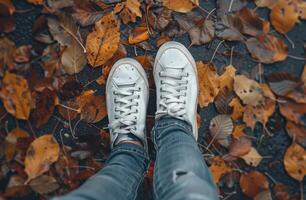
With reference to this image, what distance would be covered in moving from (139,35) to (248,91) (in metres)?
0.37

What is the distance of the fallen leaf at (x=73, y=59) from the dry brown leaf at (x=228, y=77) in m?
0.41

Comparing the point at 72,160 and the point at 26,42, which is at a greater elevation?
the point at 26,42

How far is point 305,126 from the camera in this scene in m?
1.18

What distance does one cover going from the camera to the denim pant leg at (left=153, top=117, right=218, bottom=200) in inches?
31.5

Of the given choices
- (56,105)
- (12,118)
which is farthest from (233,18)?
(12,118)

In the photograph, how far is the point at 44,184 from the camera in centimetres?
115

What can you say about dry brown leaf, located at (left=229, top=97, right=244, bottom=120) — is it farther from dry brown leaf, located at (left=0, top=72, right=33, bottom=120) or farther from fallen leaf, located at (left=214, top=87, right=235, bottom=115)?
dry brown leaf, located at (left=0, top=72, right=33, bottom=120)

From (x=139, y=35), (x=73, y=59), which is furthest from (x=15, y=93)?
(x=139, y=35)

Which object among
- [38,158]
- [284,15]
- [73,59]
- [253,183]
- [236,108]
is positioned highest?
[284,15]

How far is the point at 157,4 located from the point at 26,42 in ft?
1.32

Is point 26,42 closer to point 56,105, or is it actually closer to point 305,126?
point 56,105

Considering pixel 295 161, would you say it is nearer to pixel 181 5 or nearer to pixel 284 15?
pixel 284 15

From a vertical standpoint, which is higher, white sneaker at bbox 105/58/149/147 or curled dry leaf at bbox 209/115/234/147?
white sneaker at bbox 105/58/149/147

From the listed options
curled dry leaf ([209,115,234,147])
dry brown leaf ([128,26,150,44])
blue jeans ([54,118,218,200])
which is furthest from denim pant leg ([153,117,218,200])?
dry brown leaf ([128,26,150,44])
